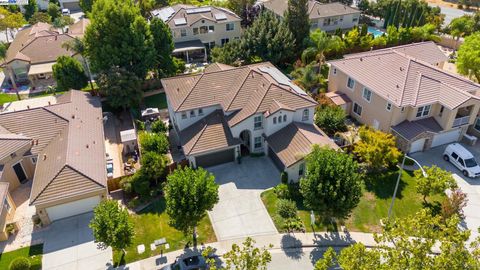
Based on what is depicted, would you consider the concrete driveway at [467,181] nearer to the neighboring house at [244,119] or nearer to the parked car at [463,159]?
the parked car at [463,159]

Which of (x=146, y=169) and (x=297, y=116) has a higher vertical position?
(x=297, y=116)

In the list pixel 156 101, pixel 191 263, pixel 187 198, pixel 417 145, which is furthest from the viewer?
pixel 156 101

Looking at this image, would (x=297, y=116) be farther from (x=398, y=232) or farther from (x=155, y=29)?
(x=155, y=29)

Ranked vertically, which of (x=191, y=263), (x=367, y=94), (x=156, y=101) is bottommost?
(x=191, y=263)

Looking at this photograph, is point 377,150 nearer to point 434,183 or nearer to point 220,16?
point 434,183

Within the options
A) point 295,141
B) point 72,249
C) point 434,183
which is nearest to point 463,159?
point 434,183

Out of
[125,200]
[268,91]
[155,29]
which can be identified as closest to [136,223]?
[125,200]

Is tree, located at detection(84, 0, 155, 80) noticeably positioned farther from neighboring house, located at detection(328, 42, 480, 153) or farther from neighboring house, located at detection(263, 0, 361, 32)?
neighboring house, located at detection(263, 0, 361, 32)

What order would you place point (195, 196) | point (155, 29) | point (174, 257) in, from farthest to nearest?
point (155, 29) → point (174, 257) → point (195, 196)
